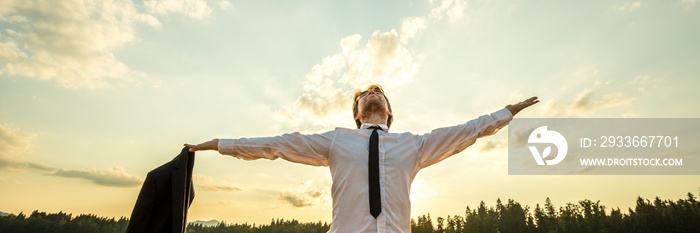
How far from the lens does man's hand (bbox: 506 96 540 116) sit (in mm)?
5406

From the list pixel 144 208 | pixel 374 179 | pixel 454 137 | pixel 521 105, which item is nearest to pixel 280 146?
pixel 374 179

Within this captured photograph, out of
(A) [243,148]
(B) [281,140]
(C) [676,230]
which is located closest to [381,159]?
(B) [281,140]

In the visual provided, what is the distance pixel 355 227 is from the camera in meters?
4.18

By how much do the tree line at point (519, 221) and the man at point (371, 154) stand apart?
83.7 metres

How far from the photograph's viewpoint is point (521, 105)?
545cm

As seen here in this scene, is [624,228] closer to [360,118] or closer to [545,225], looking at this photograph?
[545,225]

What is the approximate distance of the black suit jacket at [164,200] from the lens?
16.1ft

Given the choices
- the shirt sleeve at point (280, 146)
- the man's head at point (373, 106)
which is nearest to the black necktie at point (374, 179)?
the shirt sleeve at point (280, 146)

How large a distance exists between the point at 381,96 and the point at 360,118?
0.49 meters

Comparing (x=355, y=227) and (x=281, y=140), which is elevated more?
(x=281, y=140)

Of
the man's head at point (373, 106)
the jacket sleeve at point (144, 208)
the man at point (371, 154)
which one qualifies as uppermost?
the man's head at point (373, 106)

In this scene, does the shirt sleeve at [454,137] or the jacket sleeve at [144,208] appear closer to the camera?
the jacket sleeve at [144,208]

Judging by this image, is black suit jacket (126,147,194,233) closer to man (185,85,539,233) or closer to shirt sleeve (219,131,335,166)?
man (185,85,539,233)

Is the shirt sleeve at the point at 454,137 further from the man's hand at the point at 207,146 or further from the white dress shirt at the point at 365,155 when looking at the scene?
the man's hand at the point at 207,146
